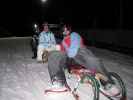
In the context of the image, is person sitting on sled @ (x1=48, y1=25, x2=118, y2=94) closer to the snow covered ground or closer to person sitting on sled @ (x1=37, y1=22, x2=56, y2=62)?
the snow covered ground

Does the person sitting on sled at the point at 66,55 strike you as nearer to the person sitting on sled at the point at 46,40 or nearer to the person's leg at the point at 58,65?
the person's leg at the point at 58,65

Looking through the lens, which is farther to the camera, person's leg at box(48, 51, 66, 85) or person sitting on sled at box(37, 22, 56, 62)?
person sitting on sled at box(37, 22, 56, 62)

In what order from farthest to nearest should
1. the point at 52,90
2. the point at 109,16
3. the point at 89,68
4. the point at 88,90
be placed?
the point at 109,16 < the point at 88,90 < the point at 52,90 < the point at 89,68

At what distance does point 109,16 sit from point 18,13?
4152 cm

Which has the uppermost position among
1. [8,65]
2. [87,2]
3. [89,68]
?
[87,2]

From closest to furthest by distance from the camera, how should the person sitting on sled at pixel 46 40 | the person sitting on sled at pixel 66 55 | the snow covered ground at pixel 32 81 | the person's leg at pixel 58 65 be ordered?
the person sitting on sled at pixel 66 55, the person's leg at pixel 58 65, the snow covered ground at pixel 32 81, the person sitting on sled at pixel 46 40

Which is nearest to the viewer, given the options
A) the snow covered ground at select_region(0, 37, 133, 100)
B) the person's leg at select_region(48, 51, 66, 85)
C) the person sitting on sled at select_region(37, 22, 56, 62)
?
the person's leg at select_region(48, 51, 66, 85)

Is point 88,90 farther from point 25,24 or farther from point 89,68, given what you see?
point 25,24

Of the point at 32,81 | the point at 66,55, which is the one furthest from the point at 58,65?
the point at 32,81

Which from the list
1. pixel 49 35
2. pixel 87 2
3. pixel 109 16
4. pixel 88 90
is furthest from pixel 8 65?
pixel 87 2

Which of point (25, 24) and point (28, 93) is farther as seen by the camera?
point (25, 24)

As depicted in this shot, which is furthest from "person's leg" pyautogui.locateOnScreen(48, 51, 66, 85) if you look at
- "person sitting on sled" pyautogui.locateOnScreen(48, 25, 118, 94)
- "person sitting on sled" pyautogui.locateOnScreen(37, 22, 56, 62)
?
"person sitting on sled" pyautogui.locateOnScreen(37, 22, 56, 62)

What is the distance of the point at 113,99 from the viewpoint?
292 inches

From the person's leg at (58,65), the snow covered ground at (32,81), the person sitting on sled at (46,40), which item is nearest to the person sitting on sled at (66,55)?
the person's leg at (58,65)
